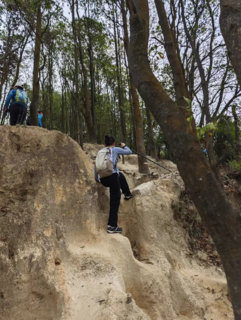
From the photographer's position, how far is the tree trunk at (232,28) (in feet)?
7.88

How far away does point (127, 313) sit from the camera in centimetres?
376

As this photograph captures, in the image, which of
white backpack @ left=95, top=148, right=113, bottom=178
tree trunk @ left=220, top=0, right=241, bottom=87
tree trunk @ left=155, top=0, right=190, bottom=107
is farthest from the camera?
white backpack @ left=95, top=148, right=113, bottom=178

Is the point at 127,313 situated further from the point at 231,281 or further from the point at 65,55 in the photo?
the point at 65,55

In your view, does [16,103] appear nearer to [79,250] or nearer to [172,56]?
[79,250]

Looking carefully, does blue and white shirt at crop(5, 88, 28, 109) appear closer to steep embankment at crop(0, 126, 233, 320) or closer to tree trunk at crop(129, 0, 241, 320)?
steep embankment at crop(0, 126, 233, 320)

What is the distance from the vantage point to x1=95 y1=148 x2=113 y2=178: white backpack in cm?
552

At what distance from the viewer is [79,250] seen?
4.80 metres

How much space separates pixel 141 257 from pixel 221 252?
12.3 ft

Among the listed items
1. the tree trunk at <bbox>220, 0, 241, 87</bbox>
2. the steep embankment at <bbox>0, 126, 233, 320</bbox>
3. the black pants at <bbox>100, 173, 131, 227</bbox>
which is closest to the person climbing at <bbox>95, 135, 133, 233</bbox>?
the black pants at <bbox>100, 173, 131, 227</bbox>

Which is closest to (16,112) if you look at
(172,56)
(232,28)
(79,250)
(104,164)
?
(104,164)

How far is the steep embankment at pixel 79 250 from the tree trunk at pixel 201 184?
7.33 ft

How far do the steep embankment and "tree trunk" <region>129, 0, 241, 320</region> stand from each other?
2.23m

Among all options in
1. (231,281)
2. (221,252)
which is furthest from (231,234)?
(231,281)

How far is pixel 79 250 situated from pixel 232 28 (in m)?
4.06
